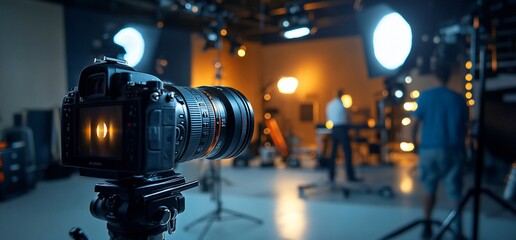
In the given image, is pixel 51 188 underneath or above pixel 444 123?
underneath

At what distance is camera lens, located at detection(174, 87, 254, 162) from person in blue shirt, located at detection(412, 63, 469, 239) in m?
1.83

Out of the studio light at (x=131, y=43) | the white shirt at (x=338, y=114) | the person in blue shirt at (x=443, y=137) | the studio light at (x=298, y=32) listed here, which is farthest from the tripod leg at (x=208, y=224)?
the studio light at (x=131, y=43)

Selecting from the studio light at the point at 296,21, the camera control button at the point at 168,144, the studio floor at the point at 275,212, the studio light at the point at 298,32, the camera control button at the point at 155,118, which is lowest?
the studio floor at the point at 275,212

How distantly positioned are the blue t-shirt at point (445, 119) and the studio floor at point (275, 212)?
2.60 feet

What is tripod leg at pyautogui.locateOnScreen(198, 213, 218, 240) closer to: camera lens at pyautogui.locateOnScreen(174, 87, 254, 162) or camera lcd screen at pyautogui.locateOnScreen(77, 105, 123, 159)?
camera lens at pyautogui.locateOnScreen(174, 87, 254, 162)

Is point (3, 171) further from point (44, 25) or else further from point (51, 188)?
point (44, 25)

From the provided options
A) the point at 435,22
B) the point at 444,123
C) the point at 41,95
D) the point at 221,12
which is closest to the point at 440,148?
the point at 444,123

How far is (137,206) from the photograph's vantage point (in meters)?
0.80

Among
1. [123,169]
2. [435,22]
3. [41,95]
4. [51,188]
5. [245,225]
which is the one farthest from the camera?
[41,95]

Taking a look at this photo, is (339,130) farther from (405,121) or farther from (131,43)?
(405,121)

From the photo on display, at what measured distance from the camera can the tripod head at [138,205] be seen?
31.5 inches

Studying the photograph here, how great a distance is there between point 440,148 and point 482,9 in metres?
0.95

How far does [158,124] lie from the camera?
765mm

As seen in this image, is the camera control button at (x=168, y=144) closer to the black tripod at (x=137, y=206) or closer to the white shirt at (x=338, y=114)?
the black tripod at (x=137, y=206)
